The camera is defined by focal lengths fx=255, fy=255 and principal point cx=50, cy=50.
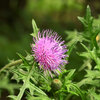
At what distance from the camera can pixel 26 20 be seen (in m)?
8.68

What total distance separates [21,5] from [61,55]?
269 inches

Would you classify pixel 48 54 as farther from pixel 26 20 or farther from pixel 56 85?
pixel 26 20

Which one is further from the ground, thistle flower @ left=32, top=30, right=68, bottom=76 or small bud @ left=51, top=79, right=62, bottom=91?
thistle flower @ left=32, top=30, right=68, bottom=76

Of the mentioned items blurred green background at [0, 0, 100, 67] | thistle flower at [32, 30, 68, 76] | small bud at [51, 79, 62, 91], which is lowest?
small bud at [51, 79, 62, 91]

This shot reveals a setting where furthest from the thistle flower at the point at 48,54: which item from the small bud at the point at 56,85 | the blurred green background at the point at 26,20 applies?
the blurred green background at the point at 26,20

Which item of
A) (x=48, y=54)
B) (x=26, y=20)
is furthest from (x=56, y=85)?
(x=26, y=20)

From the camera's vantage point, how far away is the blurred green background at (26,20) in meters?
6.33

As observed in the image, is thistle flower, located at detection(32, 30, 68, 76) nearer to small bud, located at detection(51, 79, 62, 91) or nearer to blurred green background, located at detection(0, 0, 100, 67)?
small bud, located at detection(51, 79, 62, 91)

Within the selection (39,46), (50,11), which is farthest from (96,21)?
(50,11)

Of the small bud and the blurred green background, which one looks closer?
the small bud

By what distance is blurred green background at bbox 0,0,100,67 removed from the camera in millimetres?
6327

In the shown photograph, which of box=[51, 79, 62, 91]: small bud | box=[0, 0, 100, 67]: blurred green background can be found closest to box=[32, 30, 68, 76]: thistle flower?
box=[51, 79, 62, 91]: small bud

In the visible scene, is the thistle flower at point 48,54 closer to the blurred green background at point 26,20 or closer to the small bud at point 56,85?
the small bud at point 56,85

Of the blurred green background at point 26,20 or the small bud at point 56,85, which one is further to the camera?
the blurred green background at point 26,20
